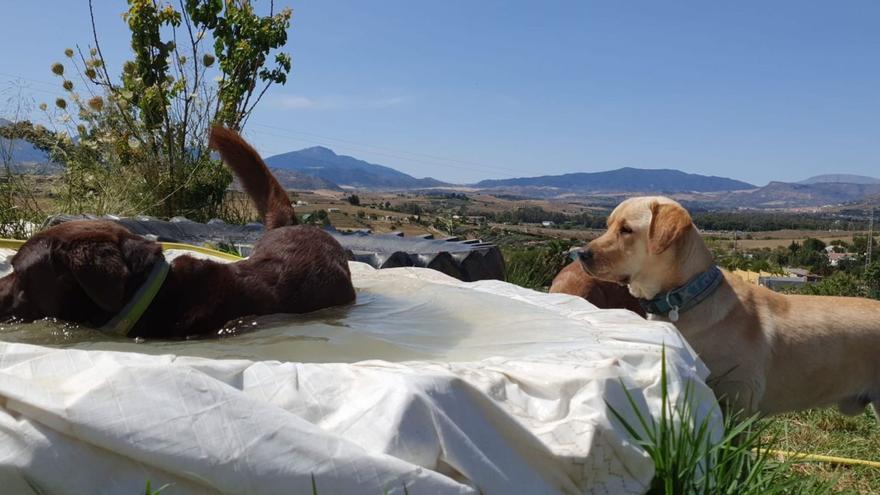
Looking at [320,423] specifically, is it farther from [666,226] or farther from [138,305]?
[666,226]

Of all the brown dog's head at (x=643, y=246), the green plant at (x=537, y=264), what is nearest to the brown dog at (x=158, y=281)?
the brown dog's head at (x=643, y=246)

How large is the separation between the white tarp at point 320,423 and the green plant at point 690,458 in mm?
55

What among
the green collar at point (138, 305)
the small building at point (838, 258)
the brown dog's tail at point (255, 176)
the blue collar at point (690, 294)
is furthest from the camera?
the small building at point (838, 258)

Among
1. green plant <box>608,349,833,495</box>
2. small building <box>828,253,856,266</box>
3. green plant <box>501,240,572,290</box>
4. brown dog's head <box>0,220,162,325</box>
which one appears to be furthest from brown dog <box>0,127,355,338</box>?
small building <box>828,253,856,266</box>

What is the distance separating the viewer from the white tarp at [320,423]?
170cm

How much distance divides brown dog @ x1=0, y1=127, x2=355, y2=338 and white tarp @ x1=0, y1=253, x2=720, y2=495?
3.68ft

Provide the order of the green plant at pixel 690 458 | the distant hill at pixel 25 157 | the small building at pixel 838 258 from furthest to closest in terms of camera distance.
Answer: the small building at pixel 838 258 → the distant hill at pixel 25 157 → the green plant at pixel 690 458

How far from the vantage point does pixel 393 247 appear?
6734 millimetres

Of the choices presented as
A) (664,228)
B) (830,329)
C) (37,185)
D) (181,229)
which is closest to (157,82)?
(37,185)

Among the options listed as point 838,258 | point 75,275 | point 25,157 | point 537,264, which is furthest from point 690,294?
point 838,258

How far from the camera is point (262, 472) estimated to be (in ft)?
5.61

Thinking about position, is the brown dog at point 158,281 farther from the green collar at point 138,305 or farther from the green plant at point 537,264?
the green plant at point 537,264

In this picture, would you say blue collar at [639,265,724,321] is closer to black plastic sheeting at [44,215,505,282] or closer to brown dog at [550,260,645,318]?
brown dog at [550,260,645,318]

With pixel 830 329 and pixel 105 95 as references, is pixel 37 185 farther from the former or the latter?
pixel 830 329
